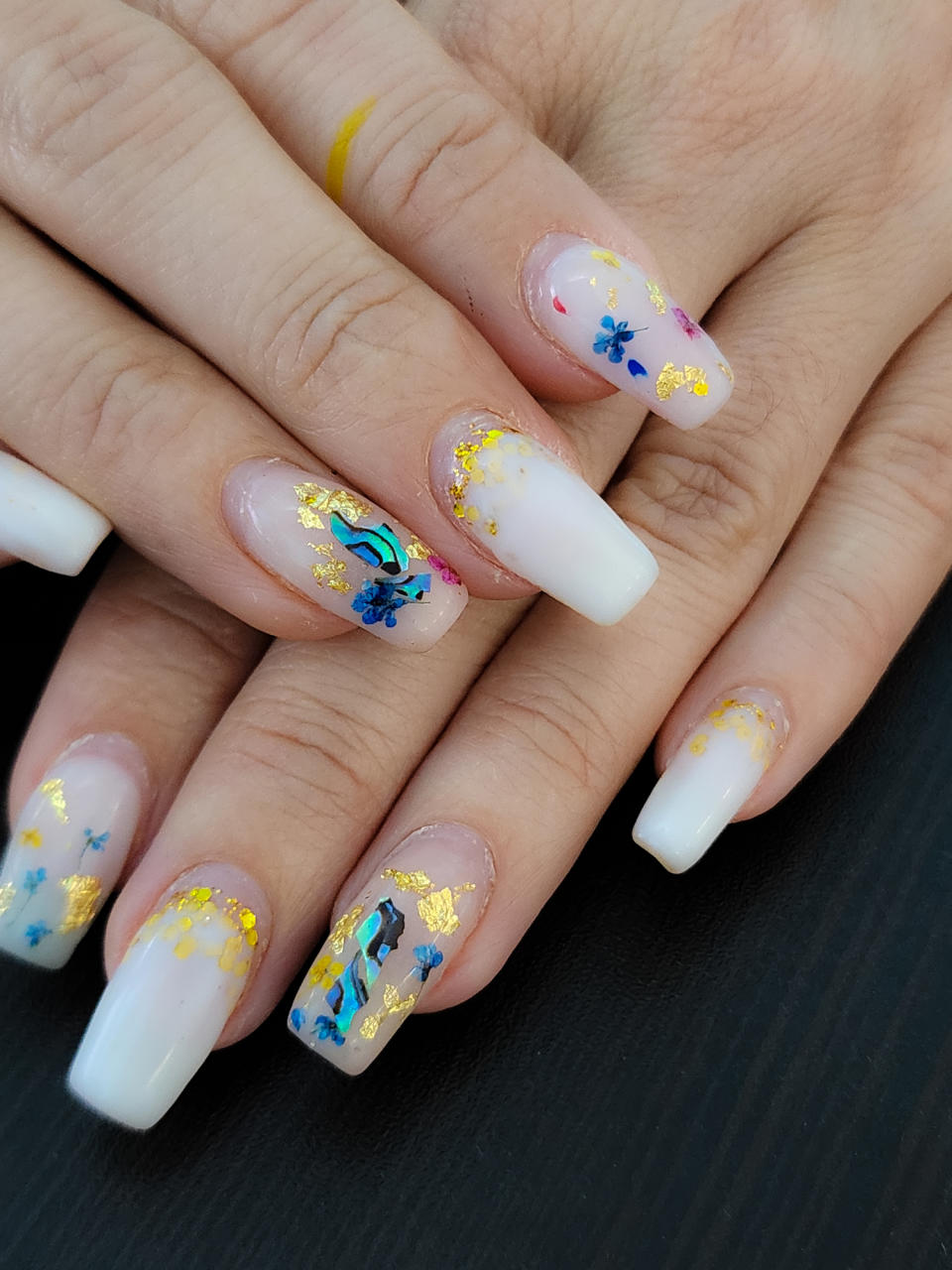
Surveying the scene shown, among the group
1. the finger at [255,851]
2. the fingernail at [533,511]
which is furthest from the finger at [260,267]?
the finger at [255,851]

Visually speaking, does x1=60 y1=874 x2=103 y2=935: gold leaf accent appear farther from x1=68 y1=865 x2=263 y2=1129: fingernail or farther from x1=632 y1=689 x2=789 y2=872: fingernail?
x1=632 y1=689 x2=789 y2=872: fingernail

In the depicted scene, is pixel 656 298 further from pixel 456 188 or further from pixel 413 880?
pixel 413 880

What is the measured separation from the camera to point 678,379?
1.68 feet

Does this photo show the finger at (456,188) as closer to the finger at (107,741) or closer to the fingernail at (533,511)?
the fingernail at (533,511)

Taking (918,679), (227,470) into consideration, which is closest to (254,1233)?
(227,470)

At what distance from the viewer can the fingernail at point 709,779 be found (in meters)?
0.51

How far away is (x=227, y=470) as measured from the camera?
50 centimetres

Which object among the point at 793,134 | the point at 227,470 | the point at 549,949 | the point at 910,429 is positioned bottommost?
the point at 549,949

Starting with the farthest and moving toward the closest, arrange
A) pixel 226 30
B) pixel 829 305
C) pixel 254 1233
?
pixel 829 305, pixel 226 30, pixel 254 1233

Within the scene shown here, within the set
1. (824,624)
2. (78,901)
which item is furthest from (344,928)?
(824,624)

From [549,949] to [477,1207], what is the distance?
0.13 meters

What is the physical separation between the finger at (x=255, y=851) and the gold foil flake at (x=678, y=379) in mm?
176

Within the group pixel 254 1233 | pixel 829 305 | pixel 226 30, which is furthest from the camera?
Answer: pixel 829 305

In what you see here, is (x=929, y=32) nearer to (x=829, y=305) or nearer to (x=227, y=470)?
(x=829, y=305)
